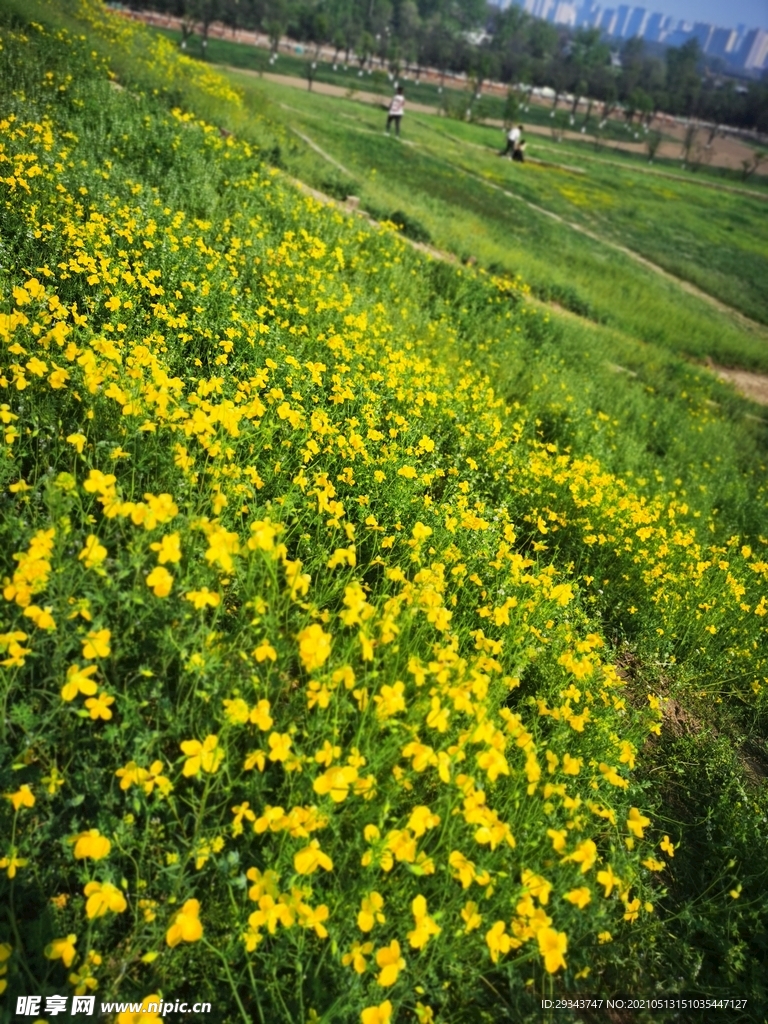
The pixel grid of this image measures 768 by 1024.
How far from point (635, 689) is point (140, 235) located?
6.13 meters

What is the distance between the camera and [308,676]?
123 inches

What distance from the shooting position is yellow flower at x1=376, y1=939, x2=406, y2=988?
1981 mm

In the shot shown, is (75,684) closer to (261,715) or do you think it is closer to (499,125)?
(261,715)

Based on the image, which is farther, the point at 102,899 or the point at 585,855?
the point at 585,855

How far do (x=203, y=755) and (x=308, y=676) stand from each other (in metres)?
0.85

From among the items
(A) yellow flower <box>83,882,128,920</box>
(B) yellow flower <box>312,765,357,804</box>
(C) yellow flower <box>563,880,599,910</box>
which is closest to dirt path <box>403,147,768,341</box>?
(C) yellow flower <box>563,880,599,910</box>

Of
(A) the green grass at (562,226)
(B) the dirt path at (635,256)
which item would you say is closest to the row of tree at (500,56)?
(A) the green grass at (562,226)

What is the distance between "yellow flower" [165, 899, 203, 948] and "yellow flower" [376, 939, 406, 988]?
0.60 meters

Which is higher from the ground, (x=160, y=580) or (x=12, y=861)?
(x=160, y=580)

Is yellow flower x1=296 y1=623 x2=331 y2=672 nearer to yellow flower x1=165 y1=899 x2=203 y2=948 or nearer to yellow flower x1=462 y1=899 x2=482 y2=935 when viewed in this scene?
yellow flower x1=165 y1=899 x2=203 y2=948

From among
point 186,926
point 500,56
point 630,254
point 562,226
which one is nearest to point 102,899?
point 186,926

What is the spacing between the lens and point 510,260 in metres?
16.8

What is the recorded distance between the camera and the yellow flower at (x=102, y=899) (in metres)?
1.96

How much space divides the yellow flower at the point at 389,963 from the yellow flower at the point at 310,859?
0.31 meters
